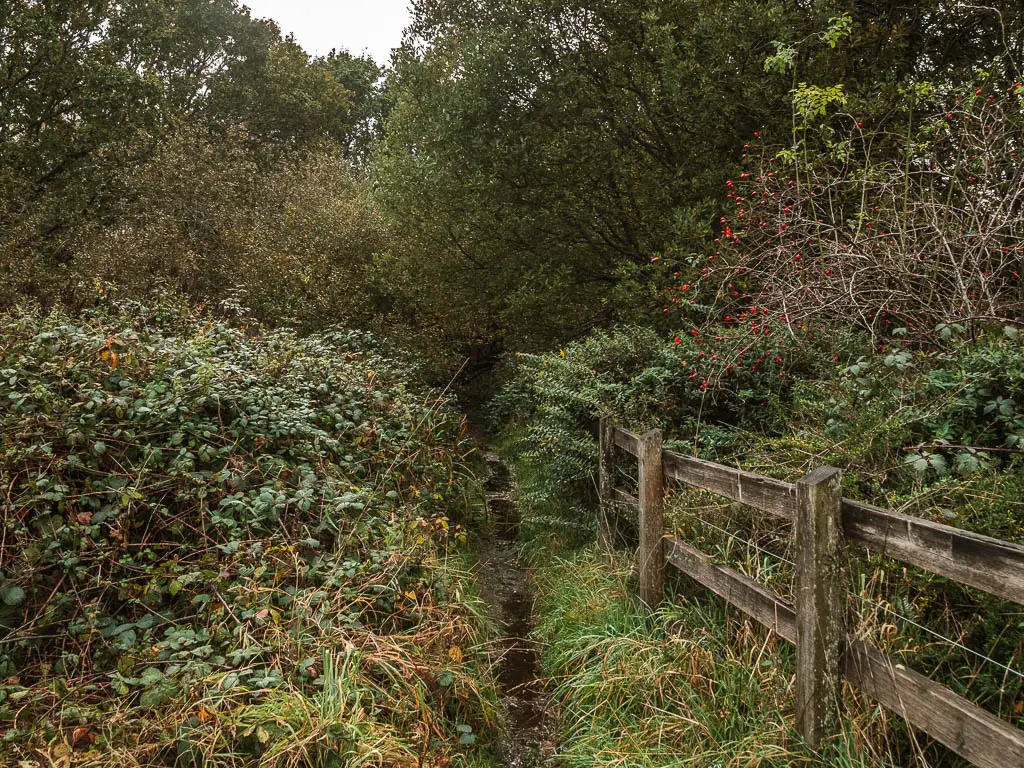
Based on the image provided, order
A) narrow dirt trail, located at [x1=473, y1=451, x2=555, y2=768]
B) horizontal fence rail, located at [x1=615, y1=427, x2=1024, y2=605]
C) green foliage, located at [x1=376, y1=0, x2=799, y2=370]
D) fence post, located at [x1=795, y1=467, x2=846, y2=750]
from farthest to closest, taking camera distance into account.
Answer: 1. green foliage, located at [x1=376, y1=0, x2=799, y2=370]
2. narrow dirt trail, located at [x1=473, y1=451, x2=555, y2=768]
3. fence post, located at [x1=795, y1=467, x2=846, y2=750]
4. horizontal fence rail, located at [x1=615, y1=427, x2=1024, y2=605]

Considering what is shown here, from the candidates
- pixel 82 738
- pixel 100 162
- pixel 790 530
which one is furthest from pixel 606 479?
pixel 100 162

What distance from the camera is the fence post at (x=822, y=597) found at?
297cm

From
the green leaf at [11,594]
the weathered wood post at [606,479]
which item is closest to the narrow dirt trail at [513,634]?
the weathered wood post at [606,479]

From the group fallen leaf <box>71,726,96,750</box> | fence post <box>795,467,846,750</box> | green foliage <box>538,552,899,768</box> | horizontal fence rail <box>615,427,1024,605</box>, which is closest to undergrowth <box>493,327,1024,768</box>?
green foliage <box>538,552,899,768</box>

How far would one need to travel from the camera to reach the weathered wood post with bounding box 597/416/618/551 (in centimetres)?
621

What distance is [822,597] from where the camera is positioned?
9.81ft

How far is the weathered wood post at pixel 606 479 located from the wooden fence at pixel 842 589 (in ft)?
6.11

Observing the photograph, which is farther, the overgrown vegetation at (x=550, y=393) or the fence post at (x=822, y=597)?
the overgrown vegetation at (x=550, y=393)

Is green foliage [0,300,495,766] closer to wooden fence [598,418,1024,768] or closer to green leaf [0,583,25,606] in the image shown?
green leaf [0,583,25,606]

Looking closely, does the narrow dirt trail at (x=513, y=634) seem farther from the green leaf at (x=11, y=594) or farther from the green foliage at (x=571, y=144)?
the green foliage at (x=571, y=144)

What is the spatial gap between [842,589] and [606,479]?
10.9 ft

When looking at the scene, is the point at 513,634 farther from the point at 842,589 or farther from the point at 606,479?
the point at 842,589

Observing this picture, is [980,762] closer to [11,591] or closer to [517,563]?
[11,591]

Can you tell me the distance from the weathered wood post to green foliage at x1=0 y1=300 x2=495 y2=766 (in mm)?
1489
